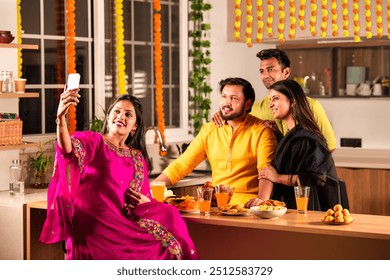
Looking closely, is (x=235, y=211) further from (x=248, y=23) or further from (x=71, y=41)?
(x=248, y=23)

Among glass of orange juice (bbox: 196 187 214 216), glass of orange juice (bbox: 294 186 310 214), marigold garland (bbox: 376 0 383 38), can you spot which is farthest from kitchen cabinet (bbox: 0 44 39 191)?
marigold garland (bbox: 376 0 383 38)

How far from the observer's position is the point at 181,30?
6977mm

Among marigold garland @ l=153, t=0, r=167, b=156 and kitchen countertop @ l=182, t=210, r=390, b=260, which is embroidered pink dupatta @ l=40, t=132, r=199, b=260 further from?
marigold garland @ l=153, t=0, r=167, b=156

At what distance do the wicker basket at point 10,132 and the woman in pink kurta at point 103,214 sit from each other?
1244 mm

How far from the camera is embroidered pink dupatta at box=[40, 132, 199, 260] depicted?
3.72 meters

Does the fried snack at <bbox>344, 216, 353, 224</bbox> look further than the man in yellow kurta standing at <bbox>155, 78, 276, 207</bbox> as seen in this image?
No

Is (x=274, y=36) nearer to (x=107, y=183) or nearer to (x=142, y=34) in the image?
(x=142, y=34)

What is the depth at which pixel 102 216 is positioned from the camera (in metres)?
3.71

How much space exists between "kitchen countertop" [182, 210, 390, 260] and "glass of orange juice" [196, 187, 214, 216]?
0.04 metres

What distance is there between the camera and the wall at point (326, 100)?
23.6 feet

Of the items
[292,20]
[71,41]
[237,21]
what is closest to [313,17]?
[292,20]

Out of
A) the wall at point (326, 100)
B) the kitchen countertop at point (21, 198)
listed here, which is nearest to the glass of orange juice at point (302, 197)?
the kitchen countertop at point (21, 198)

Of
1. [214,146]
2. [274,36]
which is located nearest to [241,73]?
[274,36]
